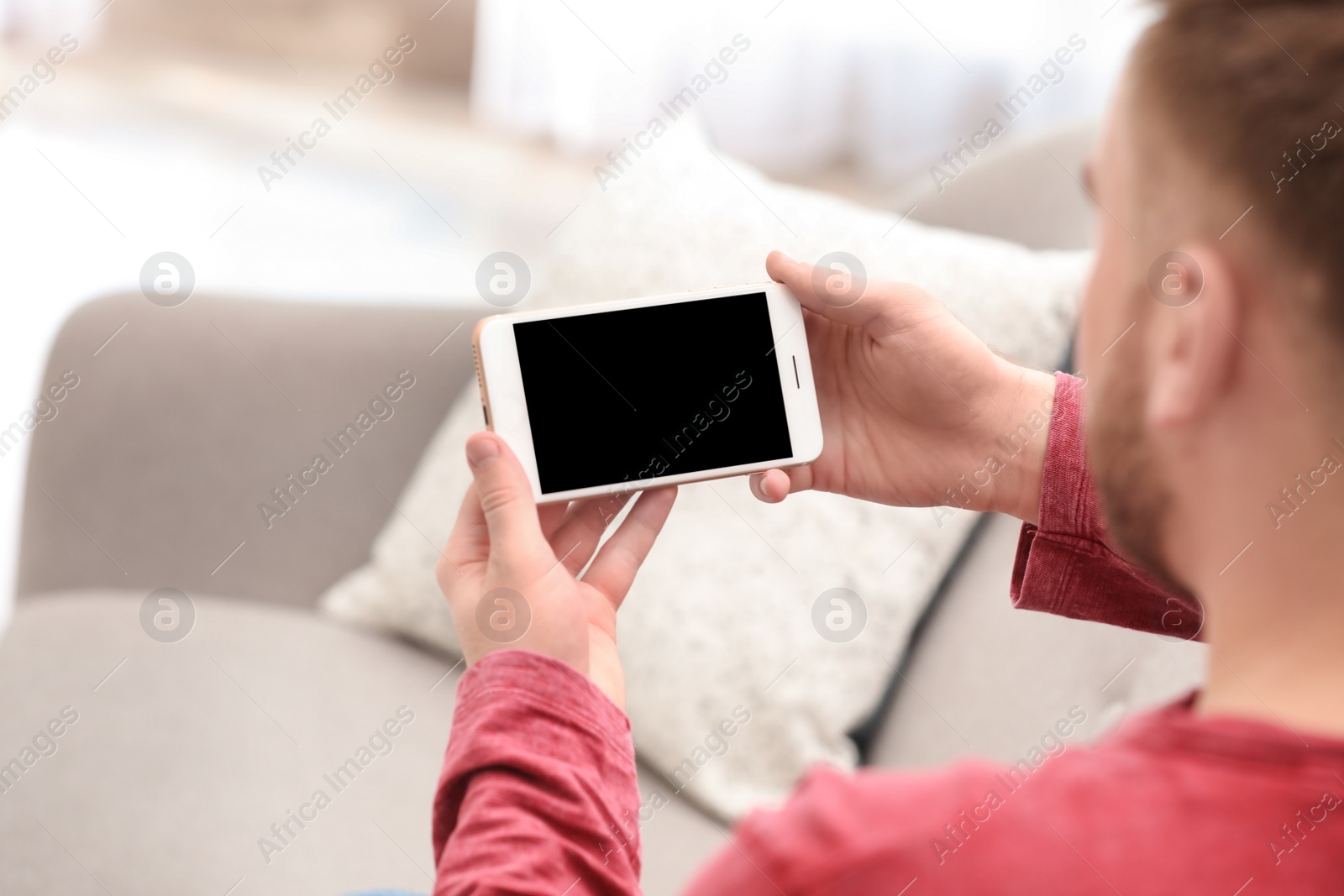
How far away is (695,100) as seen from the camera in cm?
253

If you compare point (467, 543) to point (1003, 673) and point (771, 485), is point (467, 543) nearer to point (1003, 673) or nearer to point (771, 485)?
point (771, 485)

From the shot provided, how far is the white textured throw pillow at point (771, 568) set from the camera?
1.05m

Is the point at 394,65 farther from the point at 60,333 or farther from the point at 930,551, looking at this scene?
the point at 930,551

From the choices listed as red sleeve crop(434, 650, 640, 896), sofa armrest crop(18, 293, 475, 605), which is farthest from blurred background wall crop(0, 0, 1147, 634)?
red sleeve crop(434, 650, 640, 896)

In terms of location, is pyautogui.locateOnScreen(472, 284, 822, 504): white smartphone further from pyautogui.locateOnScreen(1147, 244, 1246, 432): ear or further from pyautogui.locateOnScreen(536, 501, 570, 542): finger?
pyautogui.locateOnScreen(1147, 244, 1246, 432): ear

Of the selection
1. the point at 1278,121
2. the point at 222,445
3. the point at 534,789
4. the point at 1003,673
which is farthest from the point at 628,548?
the point at 222,445

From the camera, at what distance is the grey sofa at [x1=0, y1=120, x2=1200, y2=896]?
3.10ft

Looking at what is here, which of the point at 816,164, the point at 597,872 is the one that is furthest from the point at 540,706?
the point at 816,164

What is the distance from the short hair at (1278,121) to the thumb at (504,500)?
0.45 m

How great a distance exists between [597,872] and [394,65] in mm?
2786

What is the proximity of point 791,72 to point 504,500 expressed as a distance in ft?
6.70

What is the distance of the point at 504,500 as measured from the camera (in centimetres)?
73

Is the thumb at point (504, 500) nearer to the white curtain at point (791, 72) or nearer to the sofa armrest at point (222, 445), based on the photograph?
the sofa armrest at point (222, 445)

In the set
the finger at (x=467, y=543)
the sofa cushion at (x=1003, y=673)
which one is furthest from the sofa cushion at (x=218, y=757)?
the finger at (x=467, y=543)
